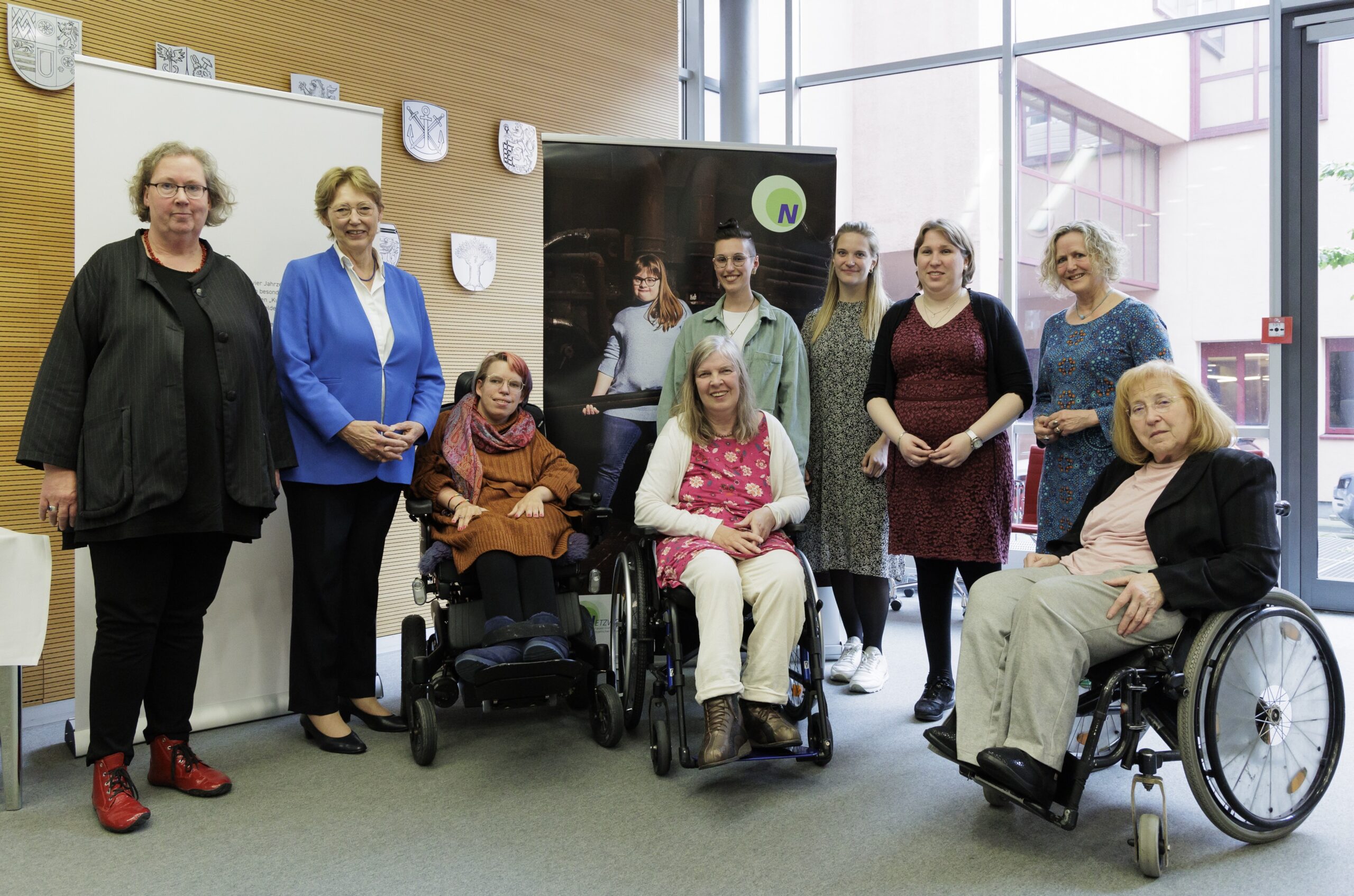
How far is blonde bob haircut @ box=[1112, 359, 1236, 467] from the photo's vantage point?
7.38 feet

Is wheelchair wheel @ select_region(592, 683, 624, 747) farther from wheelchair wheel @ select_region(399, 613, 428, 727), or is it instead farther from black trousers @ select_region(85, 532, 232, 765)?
black trousers @ select_region(85, 532, 232, 765)

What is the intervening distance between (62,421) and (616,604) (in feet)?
5.11

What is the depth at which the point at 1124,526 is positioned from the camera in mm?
2328

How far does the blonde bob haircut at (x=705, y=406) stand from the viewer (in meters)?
2.91

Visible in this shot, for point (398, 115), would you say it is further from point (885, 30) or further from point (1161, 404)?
point (1161, 404)

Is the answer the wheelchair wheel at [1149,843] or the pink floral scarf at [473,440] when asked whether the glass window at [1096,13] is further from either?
the wheelchair wheel at [1149,843]

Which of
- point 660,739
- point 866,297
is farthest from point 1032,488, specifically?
point 660,739

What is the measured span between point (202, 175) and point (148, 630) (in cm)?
108

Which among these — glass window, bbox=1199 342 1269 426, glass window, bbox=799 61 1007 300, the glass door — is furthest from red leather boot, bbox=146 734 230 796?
the glass door

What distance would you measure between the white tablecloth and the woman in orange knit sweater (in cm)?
96

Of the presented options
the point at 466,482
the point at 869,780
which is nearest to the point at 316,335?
the point at 466,482

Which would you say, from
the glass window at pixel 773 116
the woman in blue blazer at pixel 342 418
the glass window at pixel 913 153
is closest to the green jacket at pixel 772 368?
the woman in blue blazer at pixel 342 418

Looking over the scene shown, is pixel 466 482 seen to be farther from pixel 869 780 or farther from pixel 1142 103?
pixel 1142 103

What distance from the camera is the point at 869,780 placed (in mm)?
2619
